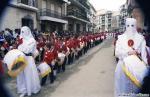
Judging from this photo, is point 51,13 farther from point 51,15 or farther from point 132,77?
point 132,77

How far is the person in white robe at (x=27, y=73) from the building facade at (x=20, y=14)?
1311 centimetres

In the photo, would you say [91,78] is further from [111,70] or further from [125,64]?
[125,64]

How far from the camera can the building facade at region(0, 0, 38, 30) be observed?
23241mm

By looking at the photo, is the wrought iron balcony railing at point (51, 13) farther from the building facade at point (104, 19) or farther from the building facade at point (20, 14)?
the building facade at point (104, 19)

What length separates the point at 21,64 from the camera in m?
8.52

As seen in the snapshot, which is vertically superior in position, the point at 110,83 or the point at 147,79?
the point at 147,79

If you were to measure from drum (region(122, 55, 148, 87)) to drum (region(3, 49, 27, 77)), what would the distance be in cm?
320

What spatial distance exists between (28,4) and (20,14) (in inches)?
87.5

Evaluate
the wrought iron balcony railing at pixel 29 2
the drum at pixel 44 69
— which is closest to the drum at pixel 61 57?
the drum at pixel 44 69

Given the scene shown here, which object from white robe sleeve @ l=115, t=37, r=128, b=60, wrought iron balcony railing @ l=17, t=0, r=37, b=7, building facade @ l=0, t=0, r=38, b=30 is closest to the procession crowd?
white robe sleeve @ l=115, t=37, r=128, b=60

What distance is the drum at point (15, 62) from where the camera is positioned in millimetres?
8344

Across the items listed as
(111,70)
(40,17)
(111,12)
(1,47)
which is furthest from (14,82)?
(111,12)

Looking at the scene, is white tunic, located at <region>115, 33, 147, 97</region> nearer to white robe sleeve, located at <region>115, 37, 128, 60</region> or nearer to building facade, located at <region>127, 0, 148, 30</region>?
white robe sleeve, located at <region>115, 37, 128, 60</region>

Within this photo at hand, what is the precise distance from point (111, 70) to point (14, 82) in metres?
4.23
